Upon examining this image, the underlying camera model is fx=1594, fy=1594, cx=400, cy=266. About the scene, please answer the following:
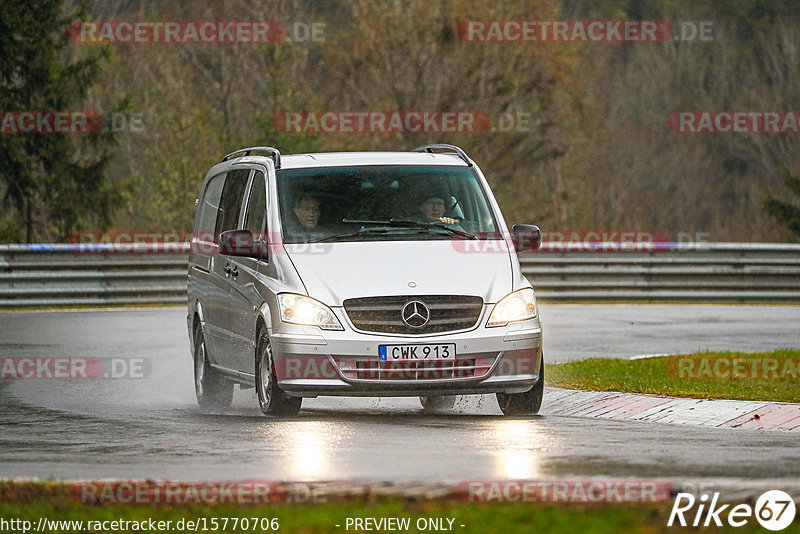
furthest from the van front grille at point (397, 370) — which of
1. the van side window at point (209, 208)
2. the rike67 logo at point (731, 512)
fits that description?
the rike67 logo at point (731, 512)

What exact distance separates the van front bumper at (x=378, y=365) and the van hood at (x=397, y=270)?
0.91 ft

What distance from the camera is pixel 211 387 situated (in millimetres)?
13289

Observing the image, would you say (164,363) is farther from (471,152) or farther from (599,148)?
A: (599,148)

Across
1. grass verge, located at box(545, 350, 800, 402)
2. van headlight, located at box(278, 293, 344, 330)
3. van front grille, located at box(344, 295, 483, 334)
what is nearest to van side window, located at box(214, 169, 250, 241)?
van headlight, located at box(278, 293, 344, 330)

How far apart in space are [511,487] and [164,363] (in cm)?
989

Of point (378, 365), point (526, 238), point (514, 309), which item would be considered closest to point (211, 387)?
point (378, 365)

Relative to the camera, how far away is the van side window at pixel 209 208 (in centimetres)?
1392

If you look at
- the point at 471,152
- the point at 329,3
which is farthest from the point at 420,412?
the point at 329,3

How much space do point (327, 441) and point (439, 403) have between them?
11.6 feet

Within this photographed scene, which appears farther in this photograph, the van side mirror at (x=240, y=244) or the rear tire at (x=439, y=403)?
the rear tire at (x=439, y=403)

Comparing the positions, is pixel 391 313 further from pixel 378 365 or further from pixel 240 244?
pixel 240 244

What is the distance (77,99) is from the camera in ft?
115

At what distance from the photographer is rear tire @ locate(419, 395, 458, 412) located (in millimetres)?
12992

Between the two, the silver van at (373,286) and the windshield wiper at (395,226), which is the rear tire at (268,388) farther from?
the windshield wiper at (395,226)
